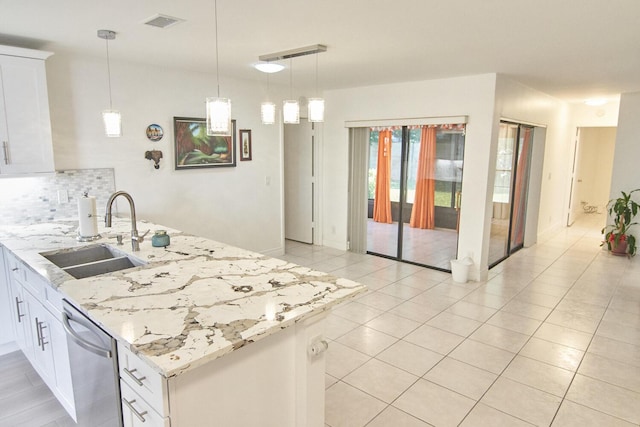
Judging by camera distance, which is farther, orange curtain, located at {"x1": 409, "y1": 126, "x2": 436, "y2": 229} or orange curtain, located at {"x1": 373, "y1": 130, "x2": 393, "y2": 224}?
orange curtain, located at {"x1": 373, "y1": 130, "x2": 393, "y2": 224}

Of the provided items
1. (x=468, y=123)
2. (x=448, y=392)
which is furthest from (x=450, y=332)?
(x=468, y=123)

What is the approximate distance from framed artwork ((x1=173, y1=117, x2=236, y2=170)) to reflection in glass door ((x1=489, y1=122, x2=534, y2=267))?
351 cm

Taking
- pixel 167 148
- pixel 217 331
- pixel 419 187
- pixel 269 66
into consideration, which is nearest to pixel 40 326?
pixel 217 331

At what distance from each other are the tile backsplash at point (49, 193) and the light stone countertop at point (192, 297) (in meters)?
0.83

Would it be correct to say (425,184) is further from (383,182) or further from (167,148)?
(167,148)

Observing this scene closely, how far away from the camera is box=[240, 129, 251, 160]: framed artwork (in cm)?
531

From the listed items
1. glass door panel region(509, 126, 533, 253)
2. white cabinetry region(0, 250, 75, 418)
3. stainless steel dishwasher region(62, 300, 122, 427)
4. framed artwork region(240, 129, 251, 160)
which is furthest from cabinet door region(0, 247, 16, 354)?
glass door panel region(509, 126, 533, 253)

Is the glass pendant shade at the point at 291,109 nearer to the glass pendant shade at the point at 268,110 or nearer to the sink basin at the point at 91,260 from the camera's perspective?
the glass pendant shade at the point at 268,110

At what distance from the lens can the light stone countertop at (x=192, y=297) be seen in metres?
1.52

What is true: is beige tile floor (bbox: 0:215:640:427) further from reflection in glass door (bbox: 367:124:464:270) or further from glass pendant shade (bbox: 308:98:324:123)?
glass pendant shade (bbox: 308:98:324:123)

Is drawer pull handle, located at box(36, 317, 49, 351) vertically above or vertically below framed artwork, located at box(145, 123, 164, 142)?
below

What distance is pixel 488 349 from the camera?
334 centimetres

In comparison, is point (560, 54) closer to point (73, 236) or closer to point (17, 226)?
point (73, 236)

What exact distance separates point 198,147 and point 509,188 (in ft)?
14.3
